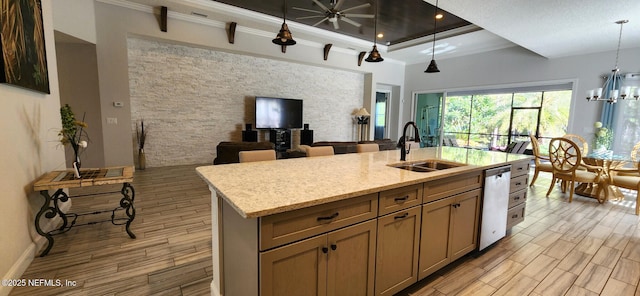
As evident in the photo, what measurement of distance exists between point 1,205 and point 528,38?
280 inches

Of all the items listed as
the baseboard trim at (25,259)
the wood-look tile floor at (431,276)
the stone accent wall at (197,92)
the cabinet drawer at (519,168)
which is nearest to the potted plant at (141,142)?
the stone accent wall at (197,92)

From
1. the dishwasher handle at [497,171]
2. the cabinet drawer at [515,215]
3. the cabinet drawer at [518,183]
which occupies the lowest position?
the cabinet drawer at [515,215]

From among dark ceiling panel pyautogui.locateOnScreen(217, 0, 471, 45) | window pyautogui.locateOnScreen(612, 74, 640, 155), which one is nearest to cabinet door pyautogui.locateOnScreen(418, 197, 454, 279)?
dark ceiling panel pyautogui.locateOnScreen(217, 0, 471, 45)

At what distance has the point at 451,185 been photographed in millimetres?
2080

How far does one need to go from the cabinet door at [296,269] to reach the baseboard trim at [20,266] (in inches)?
77.0

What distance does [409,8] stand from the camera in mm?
5000

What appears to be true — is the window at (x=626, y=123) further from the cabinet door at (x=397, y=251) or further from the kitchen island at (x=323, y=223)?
the cabinet door at (x=397, y=251)

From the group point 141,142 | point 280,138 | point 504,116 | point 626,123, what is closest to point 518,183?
point 626,123

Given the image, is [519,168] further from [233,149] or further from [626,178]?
[233,149]

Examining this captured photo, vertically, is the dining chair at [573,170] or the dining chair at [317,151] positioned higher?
the dining chair at [317,151]

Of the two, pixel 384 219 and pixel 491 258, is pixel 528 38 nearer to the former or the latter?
pixel 491 258

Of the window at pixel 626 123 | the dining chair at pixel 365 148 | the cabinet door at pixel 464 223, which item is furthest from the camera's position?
the window at pixel 626 123

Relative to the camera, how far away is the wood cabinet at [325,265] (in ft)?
3.99

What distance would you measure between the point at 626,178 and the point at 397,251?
4669mm
